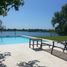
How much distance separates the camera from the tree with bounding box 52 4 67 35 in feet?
94.6

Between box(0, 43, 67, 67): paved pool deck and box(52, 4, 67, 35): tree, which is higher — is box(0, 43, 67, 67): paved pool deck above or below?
below

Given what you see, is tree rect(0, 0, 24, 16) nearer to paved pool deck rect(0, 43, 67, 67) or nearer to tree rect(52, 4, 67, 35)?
paved pool deck rect(0, 43, 67, 67)

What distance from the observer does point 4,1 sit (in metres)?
6.43

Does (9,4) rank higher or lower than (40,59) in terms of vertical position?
higher

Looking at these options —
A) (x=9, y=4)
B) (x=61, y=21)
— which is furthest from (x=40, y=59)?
(x=61, y=21)

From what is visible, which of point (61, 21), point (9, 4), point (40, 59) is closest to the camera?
point (9, 4)

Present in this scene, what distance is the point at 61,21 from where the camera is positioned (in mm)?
30031

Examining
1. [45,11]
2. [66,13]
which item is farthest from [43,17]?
[66,13]

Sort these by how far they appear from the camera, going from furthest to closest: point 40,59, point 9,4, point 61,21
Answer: point 61,21, point 40,59, point 9,4

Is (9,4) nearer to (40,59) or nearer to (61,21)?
(40,59)

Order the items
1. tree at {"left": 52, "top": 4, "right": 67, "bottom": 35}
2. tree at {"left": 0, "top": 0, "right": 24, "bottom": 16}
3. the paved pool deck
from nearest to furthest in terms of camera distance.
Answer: tree at {"left": 0, "top": 0, "right": 24, "bottom": 16}
the paved pool deck
tree at {"left": 52, "top": 4, "right": 67, "bottom": 35}

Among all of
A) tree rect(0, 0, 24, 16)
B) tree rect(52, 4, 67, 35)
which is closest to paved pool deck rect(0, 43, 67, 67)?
tree rect(0, 0, 24, 16)

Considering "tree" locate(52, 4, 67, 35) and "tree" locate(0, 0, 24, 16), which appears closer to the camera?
"tree" locate(0, 0, 24, 16)

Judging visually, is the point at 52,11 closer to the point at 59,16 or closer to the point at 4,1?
the point at 59,16
